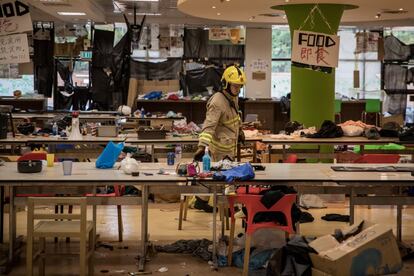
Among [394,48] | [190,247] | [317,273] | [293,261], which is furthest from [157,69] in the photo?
[317,273]

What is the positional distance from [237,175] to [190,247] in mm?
1311

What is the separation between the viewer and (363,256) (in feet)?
15.4

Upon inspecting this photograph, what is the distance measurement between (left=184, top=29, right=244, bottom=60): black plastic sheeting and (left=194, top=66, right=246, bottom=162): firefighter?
11881 mm

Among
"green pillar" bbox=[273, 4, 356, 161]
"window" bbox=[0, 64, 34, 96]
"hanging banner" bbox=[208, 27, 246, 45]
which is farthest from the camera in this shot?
"window" bbox=[0, 64, 34, 96]

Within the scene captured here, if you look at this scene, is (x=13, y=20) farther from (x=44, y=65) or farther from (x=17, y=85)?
(x=17, y=85)

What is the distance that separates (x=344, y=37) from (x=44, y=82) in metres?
8.55

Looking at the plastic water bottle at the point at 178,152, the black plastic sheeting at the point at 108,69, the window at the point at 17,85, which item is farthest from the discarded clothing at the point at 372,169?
the window at the point at 17,85

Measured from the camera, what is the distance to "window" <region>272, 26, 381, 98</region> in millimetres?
20031

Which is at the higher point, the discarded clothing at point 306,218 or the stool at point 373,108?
the stool at point 373,108

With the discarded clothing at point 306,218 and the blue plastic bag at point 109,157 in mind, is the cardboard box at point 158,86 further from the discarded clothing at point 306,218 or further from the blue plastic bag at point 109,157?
the blue plastic bag at point 109,157

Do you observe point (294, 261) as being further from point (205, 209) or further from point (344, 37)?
point (344, 37)

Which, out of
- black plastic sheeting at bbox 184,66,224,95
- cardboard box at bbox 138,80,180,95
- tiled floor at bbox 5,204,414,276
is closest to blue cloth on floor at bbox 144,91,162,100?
cardboard box at bbox 138,80,180,95

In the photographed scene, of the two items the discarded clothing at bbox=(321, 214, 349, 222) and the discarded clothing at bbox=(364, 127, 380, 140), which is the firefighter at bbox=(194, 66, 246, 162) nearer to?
the discarded clothing at bbox=(321, 214, 349, 222)

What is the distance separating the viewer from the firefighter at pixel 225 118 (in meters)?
7.45
